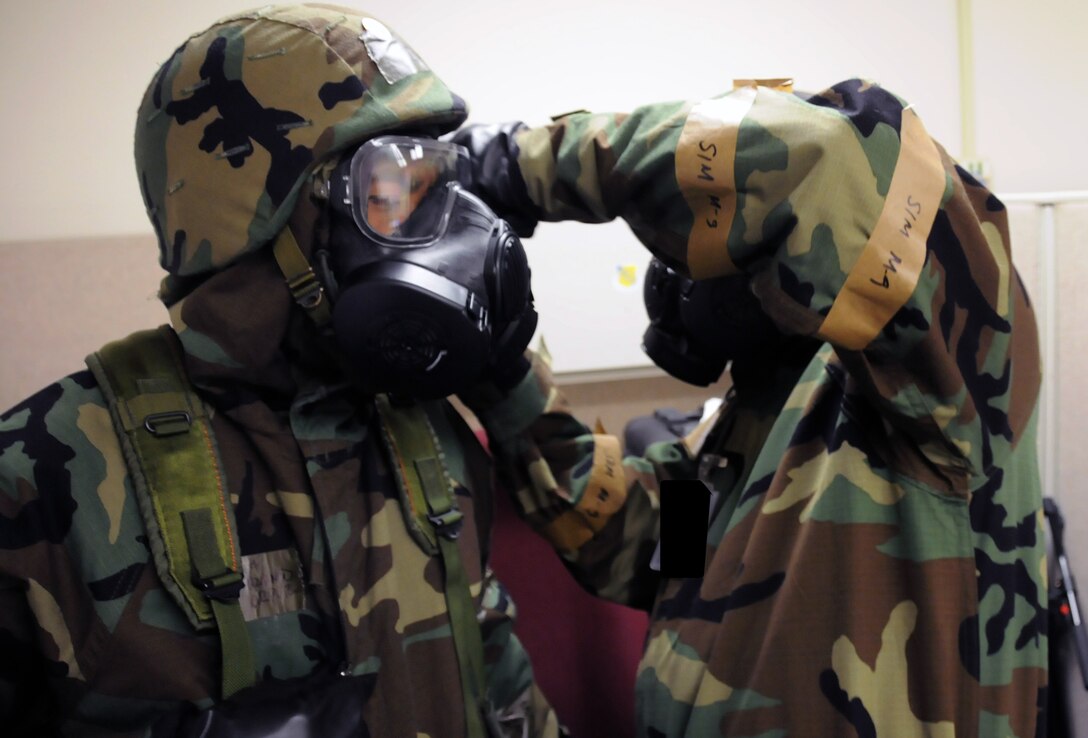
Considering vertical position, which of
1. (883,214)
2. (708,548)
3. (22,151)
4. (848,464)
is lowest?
(708,548)

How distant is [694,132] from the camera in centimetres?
78

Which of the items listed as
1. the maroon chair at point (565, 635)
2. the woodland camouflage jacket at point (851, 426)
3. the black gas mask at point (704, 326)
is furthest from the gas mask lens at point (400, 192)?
the maroon chair at point (565, 635)

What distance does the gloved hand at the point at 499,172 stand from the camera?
938mm

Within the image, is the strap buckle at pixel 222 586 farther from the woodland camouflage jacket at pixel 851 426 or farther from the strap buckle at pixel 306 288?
the woodland camouflage jacket at pixel 851 426

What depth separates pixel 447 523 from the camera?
0.91m

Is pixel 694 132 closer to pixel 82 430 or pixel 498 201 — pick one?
pixel 498 201

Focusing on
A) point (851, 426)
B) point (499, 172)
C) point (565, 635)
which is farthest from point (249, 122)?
point (565, 635)

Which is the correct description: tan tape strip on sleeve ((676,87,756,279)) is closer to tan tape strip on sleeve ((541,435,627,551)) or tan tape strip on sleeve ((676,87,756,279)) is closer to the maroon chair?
tan tape strip on sleeve ((541,435,627,551))

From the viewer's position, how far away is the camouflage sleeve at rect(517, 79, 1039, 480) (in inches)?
28.2

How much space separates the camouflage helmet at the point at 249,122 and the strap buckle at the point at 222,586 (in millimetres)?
314

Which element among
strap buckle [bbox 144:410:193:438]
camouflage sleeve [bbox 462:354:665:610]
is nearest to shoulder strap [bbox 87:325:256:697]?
strap buckle [bbox 144:410:193:438]

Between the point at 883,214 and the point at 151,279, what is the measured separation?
139 centimetres

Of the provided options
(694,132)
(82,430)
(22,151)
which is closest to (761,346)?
(694,132)

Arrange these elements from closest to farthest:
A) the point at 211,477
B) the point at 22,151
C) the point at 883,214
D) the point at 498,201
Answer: the point at 883,214, the point at 211,477, the point at 498,201, the point at 22,151
